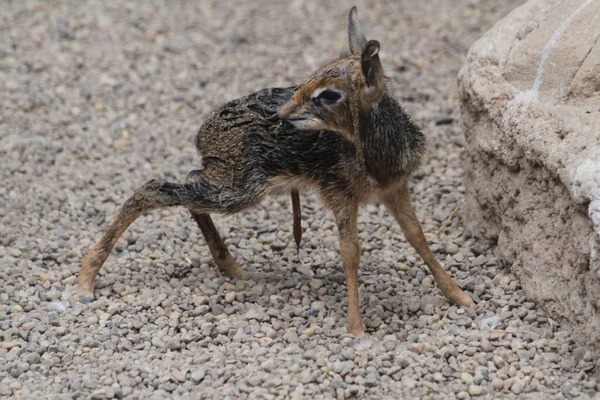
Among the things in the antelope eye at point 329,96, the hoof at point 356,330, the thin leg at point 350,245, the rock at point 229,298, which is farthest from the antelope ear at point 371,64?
the rock at point 229,298

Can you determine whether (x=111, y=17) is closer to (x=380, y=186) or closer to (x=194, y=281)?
(x=194, y=281)

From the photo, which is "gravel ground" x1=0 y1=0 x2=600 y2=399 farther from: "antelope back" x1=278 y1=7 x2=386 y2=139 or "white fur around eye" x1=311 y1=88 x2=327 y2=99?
"white fur around eye" x1=311 y1=88 x2=327 y2=99

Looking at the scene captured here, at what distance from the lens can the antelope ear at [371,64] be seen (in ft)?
14.5

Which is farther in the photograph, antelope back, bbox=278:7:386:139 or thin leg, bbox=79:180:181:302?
thin leg, bbox=79:180:181:302

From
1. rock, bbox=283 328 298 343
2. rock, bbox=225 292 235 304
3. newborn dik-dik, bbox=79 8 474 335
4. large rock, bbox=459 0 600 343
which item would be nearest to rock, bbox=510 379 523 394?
large rock, bbox=459 0 600 343

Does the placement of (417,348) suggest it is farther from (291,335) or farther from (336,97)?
(336,97)

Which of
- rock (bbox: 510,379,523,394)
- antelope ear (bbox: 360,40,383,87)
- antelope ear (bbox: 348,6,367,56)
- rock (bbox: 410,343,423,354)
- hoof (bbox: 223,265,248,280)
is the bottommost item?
rock (bbox: 510,379,523,394)

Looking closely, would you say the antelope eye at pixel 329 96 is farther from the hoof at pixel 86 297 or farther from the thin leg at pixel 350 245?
the hoof at pixel 86 297

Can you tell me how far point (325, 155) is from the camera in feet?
16.0

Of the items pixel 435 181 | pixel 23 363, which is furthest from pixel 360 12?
pixel 23 363

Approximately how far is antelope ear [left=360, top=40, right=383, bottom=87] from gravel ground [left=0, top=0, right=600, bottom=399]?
1.37 m

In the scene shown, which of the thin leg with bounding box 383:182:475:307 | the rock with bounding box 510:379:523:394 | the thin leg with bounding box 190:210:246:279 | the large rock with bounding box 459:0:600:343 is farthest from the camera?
the thin leg with bounding box 190:210:246:279

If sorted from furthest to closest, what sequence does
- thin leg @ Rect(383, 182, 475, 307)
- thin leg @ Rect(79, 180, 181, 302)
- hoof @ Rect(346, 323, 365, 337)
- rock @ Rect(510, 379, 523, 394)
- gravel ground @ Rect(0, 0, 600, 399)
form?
1. thin leg @ Rect(79, 180, 181, 302)
2. thin leg @ Rect(383, 182, 475, 307)
3. hoof @ Rect(346, 323, 365, 337)
4. gravel ground @ Rect(0, 0, 600, 399)
5. rock @ Rect(510, 379, 523, 394)

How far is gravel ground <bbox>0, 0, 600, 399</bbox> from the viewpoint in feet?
14.8
